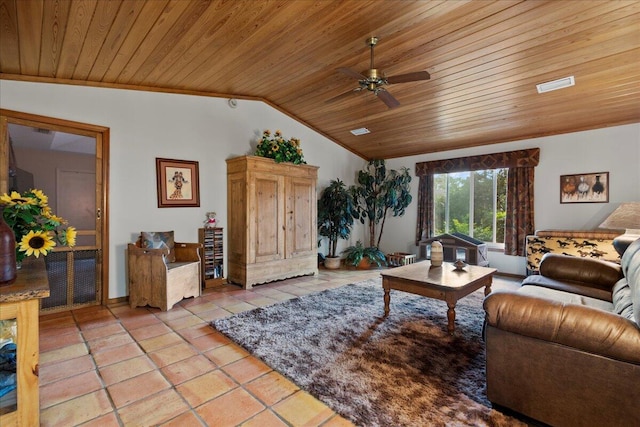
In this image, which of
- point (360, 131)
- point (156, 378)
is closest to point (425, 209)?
point (360, 131)

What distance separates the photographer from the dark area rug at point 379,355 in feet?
5.54

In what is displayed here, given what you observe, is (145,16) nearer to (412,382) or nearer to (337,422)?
(337,422)

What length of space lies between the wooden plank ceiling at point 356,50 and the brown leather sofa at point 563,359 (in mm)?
2051

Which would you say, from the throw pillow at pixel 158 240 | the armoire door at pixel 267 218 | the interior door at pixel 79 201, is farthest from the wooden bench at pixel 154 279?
the armoire door at pixel 267 218

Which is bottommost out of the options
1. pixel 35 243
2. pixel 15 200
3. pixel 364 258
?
pixel 364 258

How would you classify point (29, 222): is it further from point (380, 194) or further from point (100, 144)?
point (380, 194)

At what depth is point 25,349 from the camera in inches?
55.2

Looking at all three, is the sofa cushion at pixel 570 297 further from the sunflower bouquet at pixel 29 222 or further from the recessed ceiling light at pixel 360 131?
the recessed ceiling light at pixel 360 131

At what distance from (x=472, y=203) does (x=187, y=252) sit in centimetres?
487

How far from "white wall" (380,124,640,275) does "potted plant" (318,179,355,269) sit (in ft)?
8.05

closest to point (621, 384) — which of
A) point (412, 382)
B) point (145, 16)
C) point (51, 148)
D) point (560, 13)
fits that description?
point (412, 382)

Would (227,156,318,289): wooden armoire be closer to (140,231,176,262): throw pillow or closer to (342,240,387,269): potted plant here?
(140,231,176,262): throw pillow

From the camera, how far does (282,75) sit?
378 centimetres

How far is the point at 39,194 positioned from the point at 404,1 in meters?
2.84
